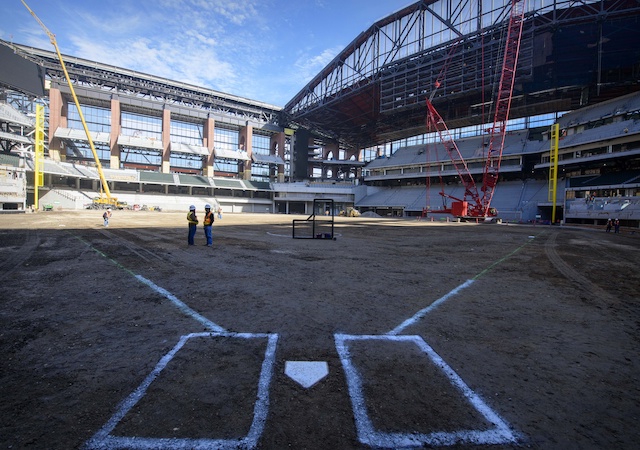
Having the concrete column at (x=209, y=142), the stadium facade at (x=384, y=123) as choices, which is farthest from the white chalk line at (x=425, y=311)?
the concrete column at (x=209, y=142)

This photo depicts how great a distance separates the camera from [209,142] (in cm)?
6356

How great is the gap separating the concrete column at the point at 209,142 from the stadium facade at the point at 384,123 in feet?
1.18

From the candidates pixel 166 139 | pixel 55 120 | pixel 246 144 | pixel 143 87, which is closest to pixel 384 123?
pixel 246 144

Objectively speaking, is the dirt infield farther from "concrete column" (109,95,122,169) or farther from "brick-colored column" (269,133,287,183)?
Answer: "brick-colored column" (269,133,287,183)

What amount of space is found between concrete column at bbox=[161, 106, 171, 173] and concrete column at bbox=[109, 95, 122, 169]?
7.72 metres

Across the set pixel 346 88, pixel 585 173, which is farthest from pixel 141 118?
pixel 585 173

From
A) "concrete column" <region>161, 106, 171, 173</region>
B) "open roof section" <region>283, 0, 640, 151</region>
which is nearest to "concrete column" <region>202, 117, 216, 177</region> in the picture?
"concrete column" <region>161, 106, 171, 173</region>

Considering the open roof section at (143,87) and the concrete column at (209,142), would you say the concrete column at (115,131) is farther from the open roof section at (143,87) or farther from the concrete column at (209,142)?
the concrete column at (209,142)

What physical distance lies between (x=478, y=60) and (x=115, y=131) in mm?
63601

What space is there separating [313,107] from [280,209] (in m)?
25.4

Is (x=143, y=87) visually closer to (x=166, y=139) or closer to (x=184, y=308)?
(x=166, y=139)

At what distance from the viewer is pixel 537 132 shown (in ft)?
170

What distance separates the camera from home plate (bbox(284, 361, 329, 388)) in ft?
9.26

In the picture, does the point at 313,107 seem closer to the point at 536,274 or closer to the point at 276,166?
the point at 276,166
